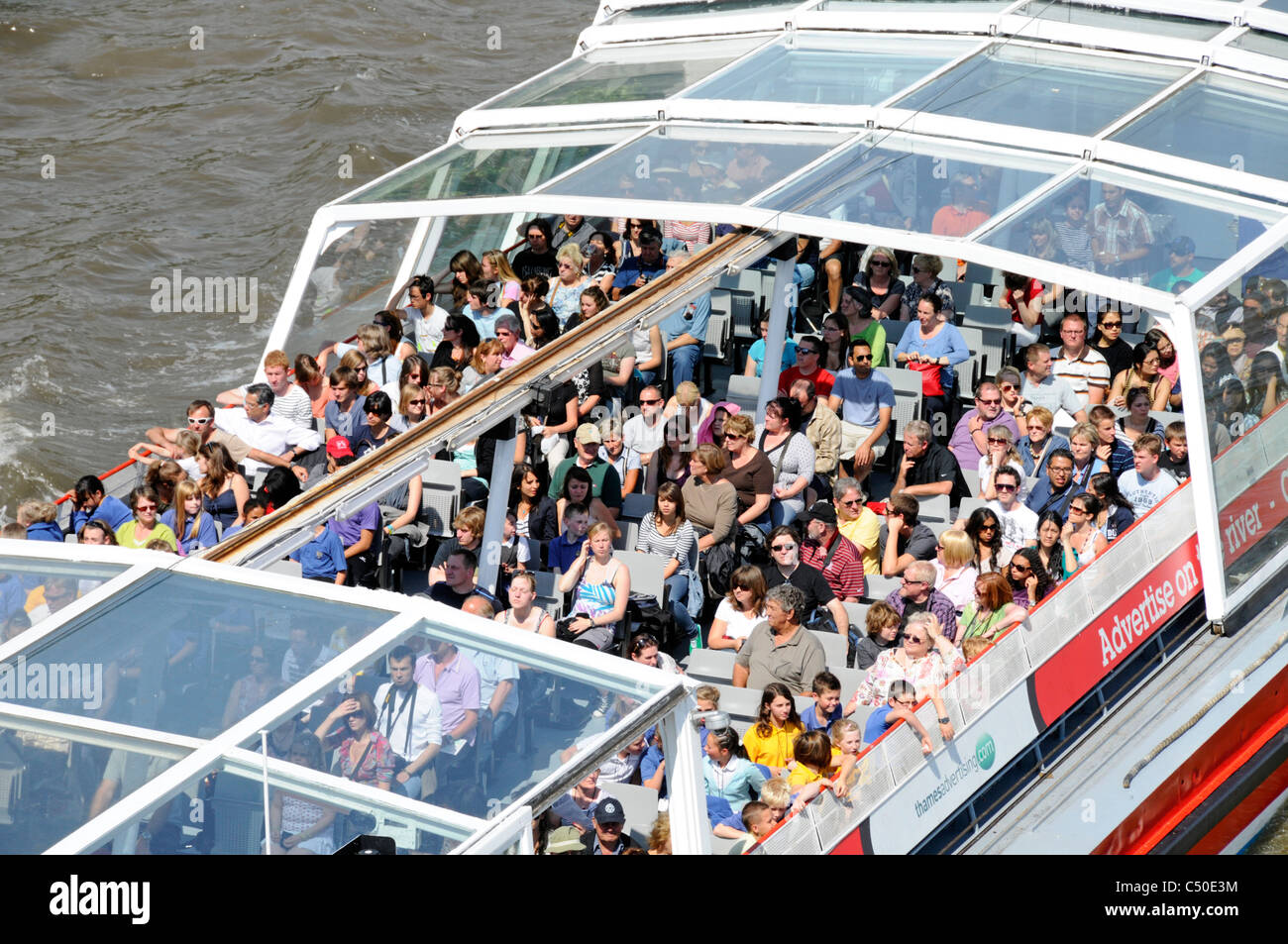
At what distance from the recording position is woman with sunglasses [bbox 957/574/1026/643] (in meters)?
9.87

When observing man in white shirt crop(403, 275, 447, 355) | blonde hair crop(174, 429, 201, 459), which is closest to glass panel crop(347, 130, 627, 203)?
man in white shirt crop(403, 275, 447, 355)

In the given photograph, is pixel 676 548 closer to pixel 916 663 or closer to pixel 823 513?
pixel 823 513

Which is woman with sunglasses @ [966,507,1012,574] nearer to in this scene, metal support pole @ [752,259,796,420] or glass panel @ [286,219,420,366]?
metal support pole @ [752,259,796,420]

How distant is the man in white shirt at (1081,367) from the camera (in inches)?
476

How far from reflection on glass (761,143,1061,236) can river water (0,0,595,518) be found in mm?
10051

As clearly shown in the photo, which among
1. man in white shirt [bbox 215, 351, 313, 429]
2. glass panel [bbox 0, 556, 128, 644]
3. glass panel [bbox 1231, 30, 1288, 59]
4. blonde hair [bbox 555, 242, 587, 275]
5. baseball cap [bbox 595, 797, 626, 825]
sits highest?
glass panel [bbox 1231, 30, 1288, 59]

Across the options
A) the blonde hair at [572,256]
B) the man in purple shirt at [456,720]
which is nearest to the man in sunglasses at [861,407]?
the blonde hair at [572,256]

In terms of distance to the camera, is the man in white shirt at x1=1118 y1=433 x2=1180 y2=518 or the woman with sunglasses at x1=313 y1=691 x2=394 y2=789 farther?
the man in white shirt at x1=1118 y1=433 x2=1180 y2=518

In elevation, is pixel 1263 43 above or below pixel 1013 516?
above

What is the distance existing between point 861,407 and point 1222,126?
308 cm

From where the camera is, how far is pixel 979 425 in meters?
12.0

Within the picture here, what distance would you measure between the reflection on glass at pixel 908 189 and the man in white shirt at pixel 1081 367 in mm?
1026

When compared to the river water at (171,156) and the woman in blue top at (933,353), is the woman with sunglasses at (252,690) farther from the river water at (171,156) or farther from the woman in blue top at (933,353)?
the river water at (171,156)

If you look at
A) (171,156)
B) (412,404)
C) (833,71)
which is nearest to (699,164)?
(833,71)
